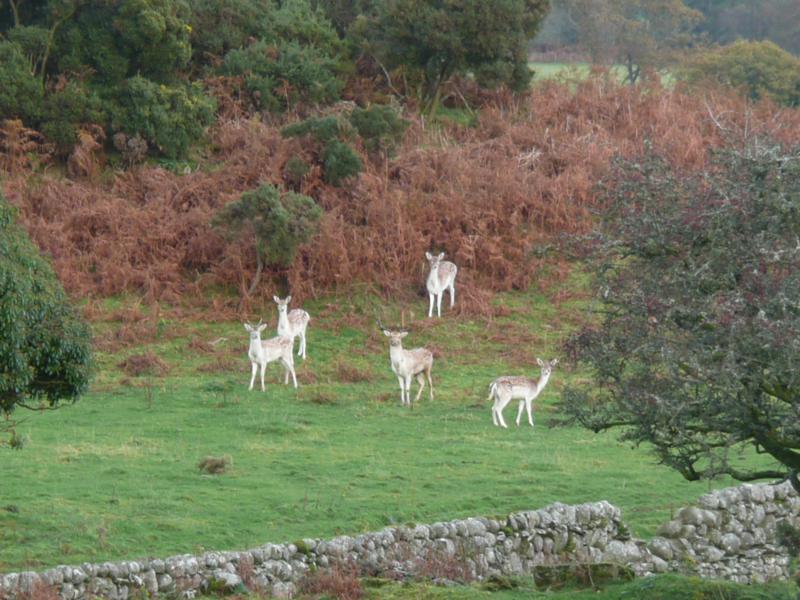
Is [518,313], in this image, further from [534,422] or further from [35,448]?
[35,448]

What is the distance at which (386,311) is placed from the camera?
3881 cm

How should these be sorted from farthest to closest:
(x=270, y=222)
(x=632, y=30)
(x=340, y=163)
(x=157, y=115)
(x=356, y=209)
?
(x=632, y=30), (x=157, y=115), (x=340, y=163), (x=356, y=209), (x=270, y=222)

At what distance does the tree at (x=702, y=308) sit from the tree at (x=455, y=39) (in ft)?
108

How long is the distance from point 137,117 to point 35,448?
2230 centimetres

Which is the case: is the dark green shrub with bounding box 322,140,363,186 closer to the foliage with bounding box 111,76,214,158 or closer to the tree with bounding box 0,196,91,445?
the foliage with bounding box 111,76,214,158

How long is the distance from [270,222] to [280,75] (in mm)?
13770

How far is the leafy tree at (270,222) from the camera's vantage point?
38.3m

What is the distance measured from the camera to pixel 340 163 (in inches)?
1715

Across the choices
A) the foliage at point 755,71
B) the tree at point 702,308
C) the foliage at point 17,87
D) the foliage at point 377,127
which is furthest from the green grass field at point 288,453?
the foliage at point 755,71

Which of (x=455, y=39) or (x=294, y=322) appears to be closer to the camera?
(x=294, y=322)

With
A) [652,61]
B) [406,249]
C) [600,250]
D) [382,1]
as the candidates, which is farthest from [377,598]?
[652,61]

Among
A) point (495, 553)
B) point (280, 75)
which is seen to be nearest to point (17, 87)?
point (280, 75)

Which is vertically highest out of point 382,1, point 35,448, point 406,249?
point 382,1

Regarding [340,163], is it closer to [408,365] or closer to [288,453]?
[408,365]
